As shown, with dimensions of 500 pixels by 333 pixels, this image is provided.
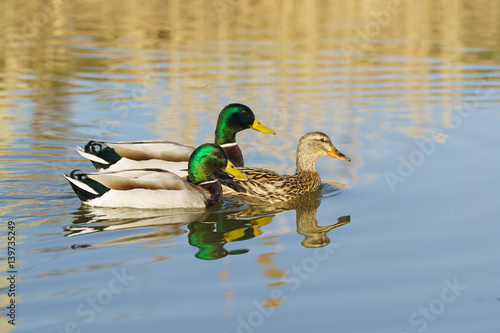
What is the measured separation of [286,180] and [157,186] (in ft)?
5.06

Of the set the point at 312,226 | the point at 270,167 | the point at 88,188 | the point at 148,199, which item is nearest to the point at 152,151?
the point at 148,199

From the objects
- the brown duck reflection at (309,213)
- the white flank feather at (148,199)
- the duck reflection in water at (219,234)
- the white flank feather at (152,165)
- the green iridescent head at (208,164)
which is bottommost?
the brown duck reflection at (309,213)

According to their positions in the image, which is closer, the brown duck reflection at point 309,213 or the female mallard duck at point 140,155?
the brown duck reflection at point 309,213

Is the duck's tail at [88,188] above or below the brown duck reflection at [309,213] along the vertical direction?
above

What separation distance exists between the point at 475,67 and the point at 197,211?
32.8ft

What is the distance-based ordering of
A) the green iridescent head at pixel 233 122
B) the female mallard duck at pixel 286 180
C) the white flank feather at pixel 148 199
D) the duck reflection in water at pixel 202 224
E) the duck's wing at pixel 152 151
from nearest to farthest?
the duck reflection in water at pixel 202 224 → the white flank feather at pixel 148 199 → the female mallard duck at pixel 286 180 → the duck's wing at pixel 152 151 → the green iridescent head at pixel 233 122

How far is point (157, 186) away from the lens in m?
8.59

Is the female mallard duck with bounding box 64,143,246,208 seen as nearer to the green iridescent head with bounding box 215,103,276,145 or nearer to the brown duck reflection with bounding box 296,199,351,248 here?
the brown duck reflection with bounding box 296,199,351,248

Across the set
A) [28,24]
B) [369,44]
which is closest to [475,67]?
[369,44]

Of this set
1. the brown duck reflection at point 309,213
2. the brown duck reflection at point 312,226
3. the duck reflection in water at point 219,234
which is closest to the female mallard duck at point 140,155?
the brown duck reflection at point 309,213

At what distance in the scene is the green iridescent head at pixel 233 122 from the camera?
10172mm

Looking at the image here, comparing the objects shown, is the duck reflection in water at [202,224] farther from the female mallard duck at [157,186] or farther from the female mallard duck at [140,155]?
the female mallard duck at [140,155]

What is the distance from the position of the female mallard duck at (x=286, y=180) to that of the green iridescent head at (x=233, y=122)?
26.1 inches

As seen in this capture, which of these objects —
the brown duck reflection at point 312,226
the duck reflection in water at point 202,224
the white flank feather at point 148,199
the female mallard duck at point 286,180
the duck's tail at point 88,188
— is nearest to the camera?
the duck reflection in water at point 202,224
